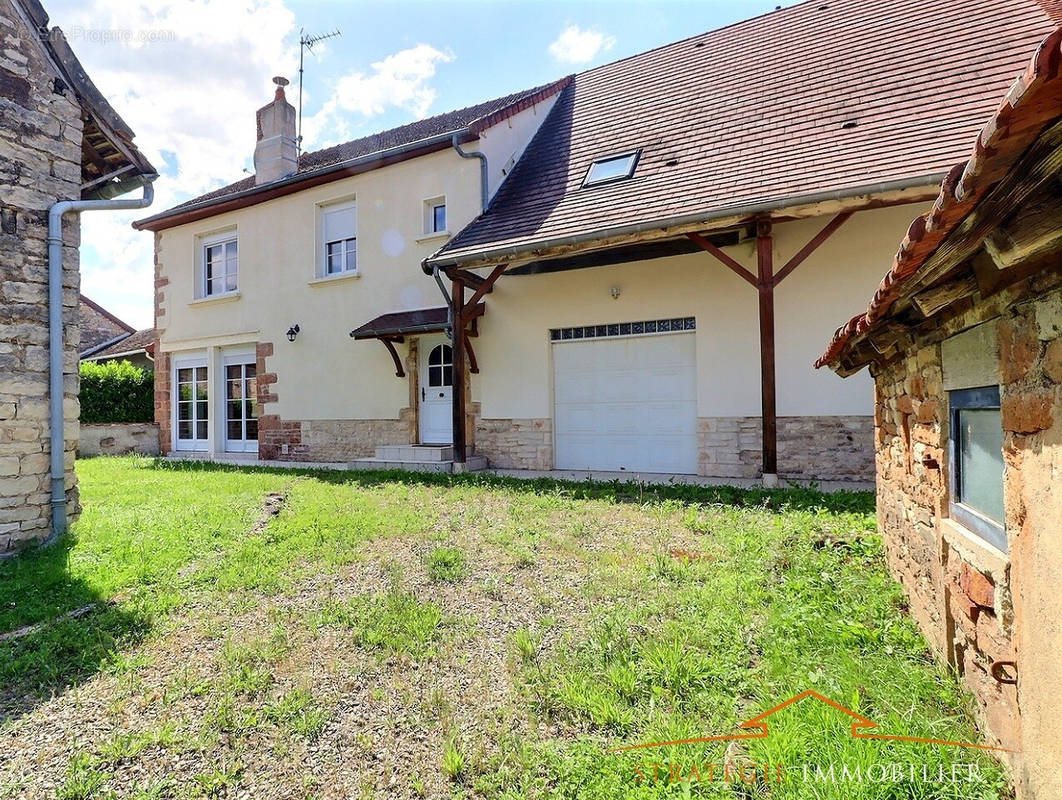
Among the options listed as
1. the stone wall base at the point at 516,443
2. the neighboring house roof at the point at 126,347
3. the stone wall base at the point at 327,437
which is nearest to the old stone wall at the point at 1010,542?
the stone wall base at the point at 516,443

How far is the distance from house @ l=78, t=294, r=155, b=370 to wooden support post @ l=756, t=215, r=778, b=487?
1460 centimetres

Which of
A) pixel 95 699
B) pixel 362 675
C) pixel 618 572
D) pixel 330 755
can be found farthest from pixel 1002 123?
pixel 95 699

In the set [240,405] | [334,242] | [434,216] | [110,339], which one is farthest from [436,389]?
[110,339]

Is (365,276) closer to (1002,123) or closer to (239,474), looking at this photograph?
(239,474)

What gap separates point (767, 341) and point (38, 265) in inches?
289

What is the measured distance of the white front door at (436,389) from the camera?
10.0m

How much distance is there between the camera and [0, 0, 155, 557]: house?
191 inches

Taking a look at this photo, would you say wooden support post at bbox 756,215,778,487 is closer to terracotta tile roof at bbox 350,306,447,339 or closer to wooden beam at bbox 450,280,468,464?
wooden beam at bbox 450,280,468,464

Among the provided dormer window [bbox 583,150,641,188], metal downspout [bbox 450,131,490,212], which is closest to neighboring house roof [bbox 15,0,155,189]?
metal downspout [bbox 450,131,490,212]

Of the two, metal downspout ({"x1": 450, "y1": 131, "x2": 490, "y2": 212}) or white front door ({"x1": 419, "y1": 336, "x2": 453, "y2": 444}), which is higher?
metal downspout ({"x1": 450, "y1": 131, "x2": 490, "y2": 212})

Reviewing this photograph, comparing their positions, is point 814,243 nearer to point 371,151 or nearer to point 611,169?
point 611,169

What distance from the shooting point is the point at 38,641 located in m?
3.14

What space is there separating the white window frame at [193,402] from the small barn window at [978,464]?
13.4 m

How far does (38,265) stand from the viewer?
507cm
